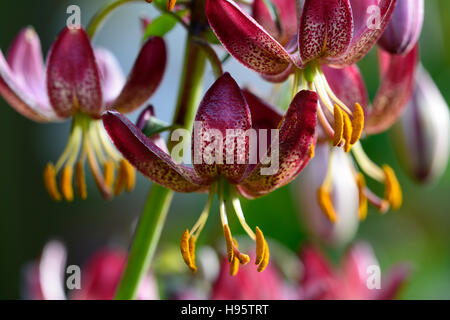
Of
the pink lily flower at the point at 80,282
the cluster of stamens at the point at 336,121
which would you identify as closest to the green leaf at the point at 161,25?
the cluster of stamens at the point at 336,121

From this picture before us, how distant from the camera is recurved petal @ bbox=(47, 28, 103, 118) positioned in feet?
2.30

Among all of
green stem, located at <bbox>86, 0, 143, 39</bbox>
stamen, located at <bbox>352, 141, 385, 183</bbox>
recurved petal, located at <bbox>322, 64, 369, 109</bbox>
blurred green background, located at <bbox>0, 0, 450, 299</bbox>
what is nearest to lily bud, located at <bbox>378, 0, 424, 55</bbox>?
recurved petal, located at <bbox>322, 64, 369, 109</bbox>

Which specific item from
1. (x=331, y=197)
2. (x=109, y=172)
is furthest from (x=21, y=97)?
(x=331, y=197)

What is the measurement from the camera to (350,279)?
46.4 inches

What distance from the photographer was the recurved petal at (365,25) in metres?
0.64

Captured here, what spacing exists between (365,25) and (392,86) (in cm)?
17

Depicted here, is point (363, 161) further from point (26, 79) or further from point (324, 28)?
point (26, 79)

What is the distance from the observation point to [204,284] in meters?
0.98

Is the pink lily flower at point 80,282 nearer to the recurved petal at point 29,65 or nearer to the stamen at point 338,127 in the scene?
the recurved petal at point 29,65

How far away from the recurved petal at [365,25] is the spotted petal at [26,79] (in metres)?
0.34

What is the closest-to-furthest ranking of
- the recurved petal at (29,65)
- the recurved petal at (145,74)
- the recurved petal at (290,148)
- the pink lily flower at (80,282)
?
the recurved petal at (290,148) → the recurved petal at (145,74) → the recurved petal at (29,65) → the pink lily flower at (80,282)

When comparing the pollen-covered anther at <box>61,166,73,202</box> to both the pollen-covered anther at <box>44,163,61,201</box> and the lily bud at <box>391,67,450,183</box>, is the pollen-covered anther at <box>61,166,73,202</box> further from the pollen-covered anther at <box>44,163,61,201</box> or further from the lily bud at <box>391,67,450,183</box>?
the lily bud at <box>391,67,450,183</box>

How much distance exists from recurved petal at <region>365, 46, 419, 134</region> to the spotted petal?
39 cm

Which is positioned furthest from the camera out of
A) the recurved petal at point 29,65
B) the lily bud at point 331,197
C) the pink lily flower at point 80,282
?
the lily bud at point 331,197
